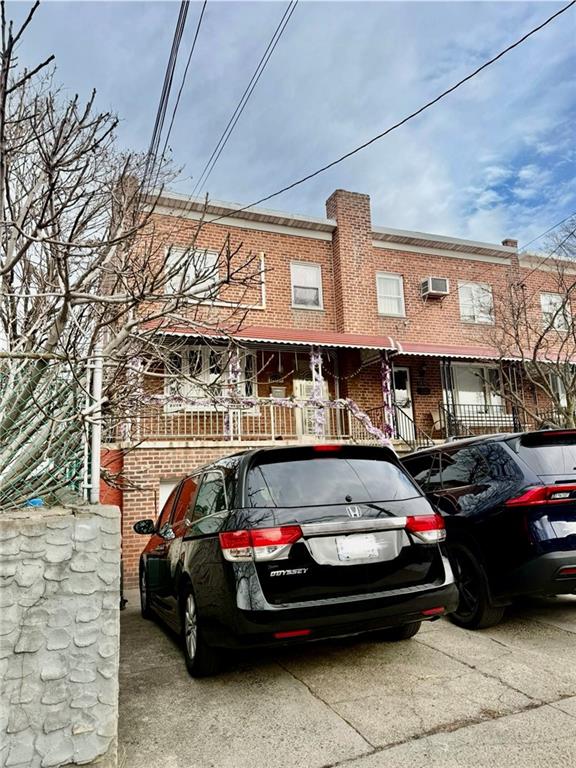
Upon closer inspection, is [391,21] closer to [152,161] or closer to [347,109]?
[347,109]

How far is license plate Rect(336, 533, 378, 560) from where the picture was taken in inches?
132

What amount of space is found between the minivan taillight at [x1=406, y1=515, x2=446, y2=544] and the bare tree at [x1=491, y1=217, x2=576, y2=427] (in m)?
8.77

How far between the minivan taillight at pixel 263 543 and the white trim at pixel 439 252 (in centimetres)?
1303

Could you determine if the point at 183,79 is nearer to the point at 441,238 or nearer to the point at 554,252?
the point at 441,238

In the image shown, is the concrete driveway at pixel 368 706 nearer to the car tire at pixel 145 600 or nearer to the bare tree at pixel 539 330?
the car tire at pixel 145 600

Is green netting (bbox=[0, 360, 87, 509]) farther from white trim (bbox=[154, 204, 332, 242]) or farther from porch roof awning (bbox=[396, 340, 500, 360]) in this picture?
porch roof awning (bbox=[396, 340, 500, 360])

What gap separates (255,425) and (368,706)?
380 inches

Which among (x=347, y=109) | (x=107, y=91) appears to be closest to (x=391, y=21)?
(x=347, y=109)

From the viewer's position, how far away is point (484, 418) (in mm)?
14758

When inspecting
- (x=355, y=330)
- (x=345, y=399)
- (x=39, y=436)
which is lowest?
(x=39, y=436)

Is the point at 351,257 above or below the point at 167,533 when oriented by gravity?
above

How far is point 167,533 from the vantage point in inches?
206

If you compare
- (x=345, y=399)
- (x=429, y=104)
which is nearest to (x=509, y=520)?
(x=429, y=104)

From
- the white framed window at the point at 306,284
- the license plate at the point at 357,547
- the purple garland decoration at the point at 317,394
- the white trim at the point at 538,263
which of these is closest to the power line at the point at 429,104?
the purple garland decoration at the point at 317,394
